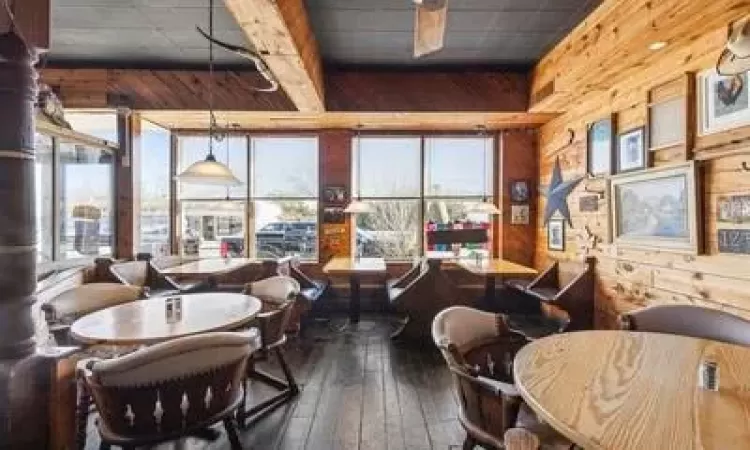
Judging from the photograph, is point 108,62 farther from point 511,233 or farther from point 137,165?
point 511,233

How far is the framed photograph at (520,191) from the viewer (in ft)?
21.3

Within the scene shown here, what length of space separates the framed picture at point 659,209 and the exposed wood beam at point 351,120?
5.51 ft

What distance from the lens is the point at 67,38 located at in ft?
14.0

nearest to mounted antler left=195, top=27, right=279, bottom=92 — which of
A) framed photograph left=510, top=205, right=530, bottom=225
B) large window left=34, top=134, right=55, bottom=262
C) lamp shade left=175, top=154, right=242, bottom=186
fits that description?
lamp shade left=175, top=154, right=242, bottom=186

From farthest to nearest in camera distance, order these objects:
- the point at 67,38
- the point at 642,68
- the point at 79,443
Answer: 1. the point at 67,38
2. the point at 642,68
3. the point at 79,443

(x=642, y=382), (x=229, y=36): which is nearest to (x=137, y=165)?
(x=229, y=36)

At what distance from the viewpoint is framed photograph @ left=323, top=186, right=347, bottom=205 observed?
21.5 ft

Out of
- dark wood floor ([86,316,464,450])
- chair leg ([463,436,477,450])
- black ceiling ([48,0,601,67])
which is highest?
black ceiling ([48,0,601,67])

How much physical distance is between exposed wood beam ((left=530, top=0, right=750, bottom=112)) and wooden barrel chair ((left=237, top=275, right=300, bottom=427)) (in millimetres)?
2971

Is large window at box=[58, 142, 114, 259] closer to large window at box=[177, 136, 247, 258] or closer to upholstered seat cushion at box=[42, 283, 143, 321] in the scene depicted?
upholstered seat cushion at box=[42, 283, 143, 321]

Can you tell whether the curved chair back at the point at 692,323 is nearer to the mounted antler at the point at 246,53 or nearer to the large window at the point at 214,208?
Answer: the mounted antler at the point at 246,53

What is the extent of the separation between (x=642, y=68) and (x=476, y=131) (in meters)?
2.77

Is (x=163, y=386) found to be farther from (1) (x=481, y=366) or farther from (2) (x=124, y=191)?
(2) (x=124, y=191)

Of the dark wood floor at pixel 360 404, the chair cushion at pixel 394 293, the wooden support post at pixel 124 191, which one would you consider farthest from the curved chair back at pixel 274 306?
the wooden support post at pixel 124 191
